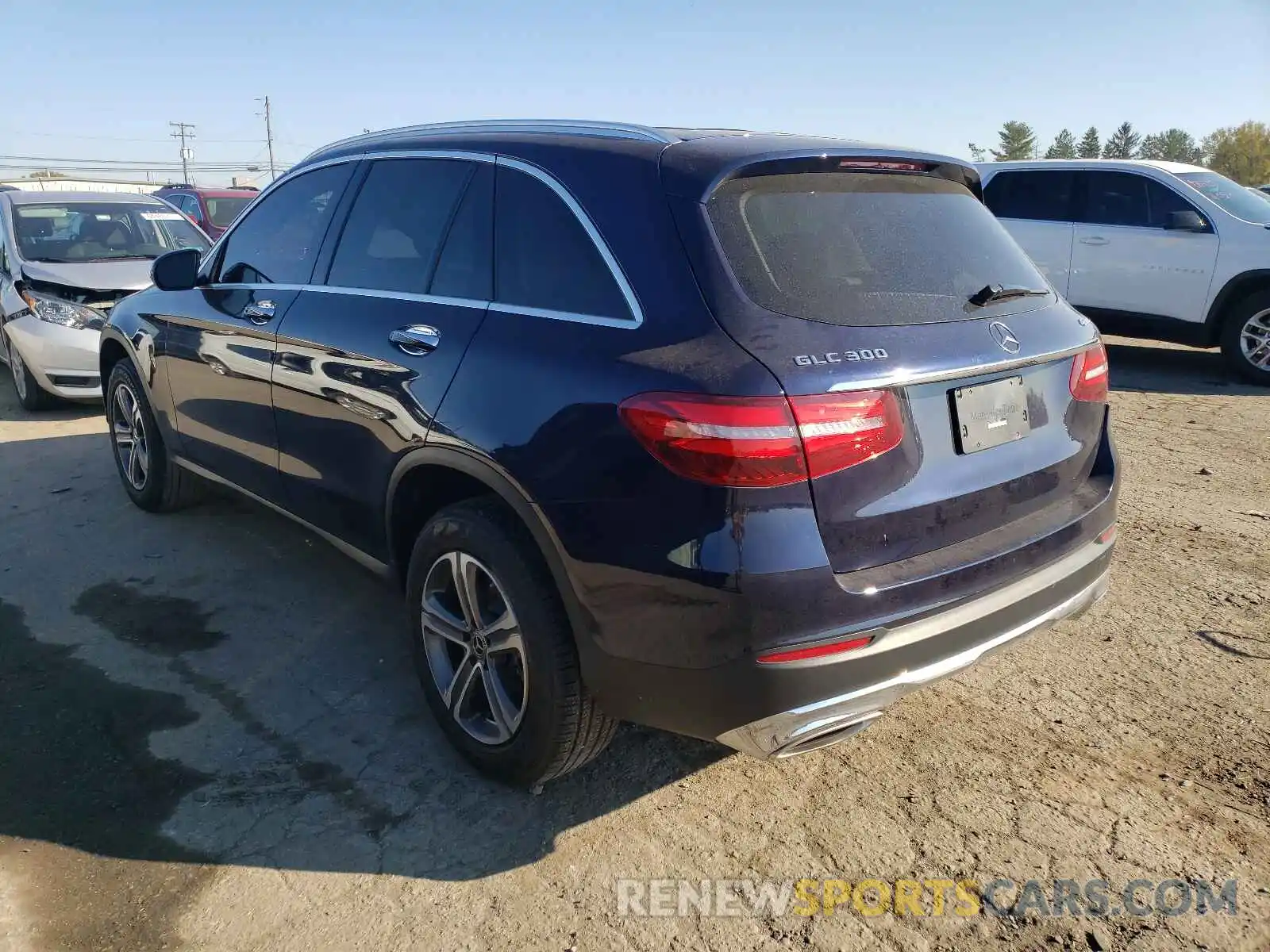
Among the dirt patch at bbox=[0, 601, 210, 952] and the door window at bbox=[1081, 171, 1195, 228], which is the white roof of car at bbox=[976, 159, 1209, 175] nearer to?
the door window at bbox=[1081, 171, 1195, 228]

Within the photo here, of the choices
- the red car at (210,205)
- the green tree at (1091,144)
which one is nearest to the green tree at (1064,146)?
the green tree at (1091,144)

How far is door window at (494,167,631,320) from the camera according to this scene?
102 inches

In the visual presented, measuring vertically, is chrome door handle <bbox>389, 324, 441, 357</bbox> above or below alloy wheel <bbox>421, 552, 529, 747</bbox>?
above

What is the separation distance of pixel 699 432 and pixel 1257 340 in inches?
331

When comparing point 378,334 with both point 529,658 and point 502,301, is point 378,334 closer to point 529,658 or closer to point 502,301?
point 502,301

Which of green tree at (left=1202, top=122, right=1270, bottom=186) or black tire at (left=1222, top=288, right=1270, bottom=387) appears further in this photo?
green tree at (left=1202, top=122, right=1270, bottom=186)

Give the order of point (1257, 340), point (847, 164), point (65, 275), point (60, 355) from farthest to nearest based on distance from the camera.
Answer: point (1257, 340) < point (65, 275) < point (60, 355) < point (847, 164)

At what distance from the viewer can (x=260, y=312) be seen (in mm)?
3939

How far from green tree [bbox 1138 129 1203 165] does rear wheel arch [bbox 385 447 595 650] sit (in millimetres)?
82646

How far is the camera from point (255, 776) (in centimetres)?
301

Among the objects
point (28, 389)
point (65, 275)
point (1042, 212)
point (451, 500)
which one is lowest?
point (28, 389)

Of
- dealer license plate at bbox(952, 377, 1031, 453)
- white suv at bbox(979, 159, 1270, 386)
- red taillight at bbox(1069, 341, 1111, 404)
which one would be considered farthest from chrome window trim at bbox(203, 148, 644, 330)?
white suv at bbox(979, 159, 1270, 386)

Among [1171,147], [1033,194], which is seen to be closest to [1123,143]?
[1171,147]

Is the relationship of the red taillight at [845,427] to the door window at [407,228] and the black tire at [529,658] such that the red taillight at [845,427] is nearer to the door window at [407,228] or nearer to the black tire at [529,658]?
the black tire at [529,658]
